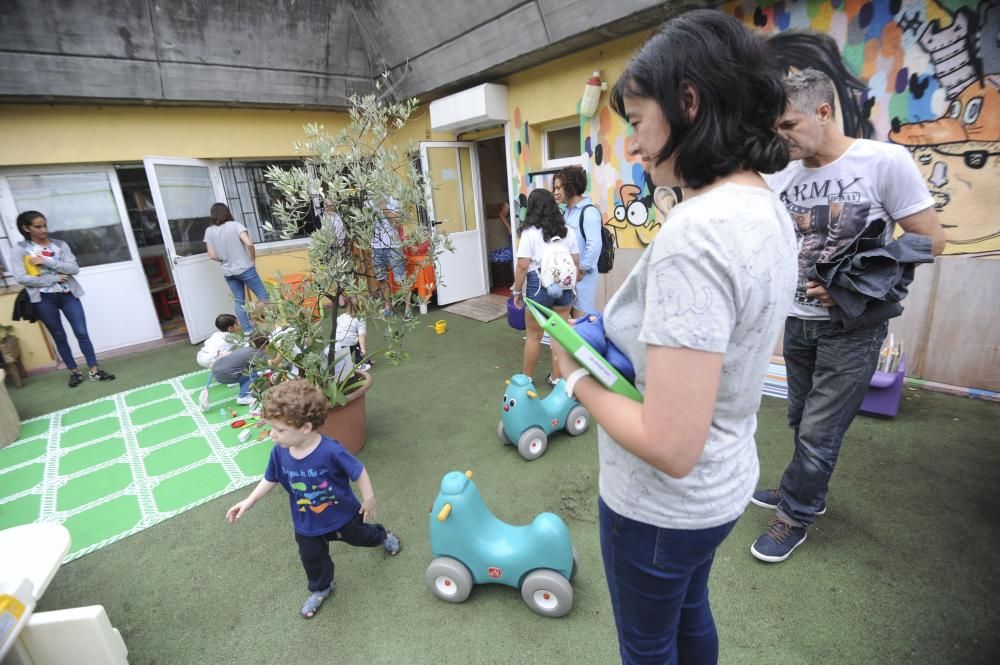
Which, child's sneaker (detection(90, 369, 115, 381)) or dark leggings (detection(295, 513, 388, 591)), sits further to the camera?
child's sneaker (detection(90, 369, 115, 381))

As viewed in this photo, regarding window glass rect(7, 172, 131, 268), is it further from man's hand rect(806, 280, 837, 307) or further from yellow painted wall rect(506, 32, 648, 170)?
man's hand rect(806, 280, 837, 307)

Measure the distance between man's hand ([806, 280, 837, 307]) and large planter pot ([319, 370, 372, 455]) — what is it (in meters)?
2.42

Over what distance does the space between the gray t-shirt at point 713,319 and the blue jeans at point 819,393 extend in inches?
43.1

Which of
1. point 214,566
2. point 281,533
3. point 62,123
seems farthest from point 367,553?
point 62,123

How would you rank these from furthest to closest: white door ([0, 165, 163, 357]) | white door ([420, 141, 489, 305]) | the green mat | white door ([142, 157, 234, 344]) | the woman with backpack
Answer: white door ([420, 141, 489, 305]), white door ([142, 157, 234, 344]), white door ([0, 165, 163, 357]), the woman with backpack, the green mat

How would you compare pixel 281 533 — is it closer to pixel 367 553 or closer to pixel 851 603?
pixel 367 553

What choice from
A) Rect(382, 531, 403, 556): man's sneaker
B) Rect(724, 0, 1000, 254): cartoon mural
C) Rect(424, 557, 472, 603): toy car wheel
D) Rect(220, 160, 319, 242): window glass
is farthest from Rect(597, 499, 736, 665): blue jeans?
Rect(220, 160, 319, 242): window glass

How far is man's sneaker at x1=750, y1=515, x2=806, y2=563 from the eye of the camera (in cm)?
198

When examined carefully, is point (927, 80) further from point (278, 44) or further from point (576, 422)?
point (278, 44)

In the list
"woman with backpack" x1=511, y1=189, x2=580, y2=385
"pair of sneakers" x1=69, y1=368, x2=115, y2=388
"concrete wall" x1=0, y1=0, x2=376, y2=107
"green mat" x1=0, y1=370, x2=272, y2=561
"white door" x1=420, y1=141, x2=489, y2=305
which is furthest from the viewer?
"white door" x1=420, y1=141, x2=489, y2=305

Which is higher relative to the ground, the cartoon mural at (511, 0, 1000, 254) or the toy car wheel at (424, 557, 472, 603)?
the cartoon mural at (511, 0, 1000, 254)

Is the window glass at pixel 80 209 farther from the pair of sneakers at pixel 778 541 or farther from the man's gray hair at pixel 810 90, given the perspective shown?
the pair of sneakers at pixel 778 541

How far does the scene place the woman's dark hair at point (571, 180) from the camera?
331 cm

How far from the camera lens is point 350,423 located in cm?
295
